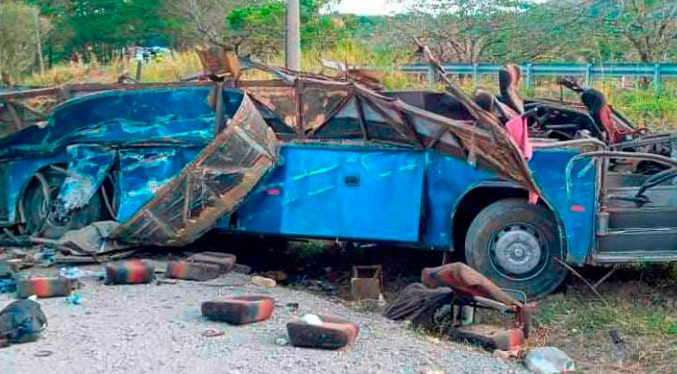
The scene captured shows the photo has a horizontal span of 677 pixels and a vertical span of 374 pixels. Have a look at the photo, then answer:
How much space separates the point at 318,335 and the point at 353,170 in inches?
125

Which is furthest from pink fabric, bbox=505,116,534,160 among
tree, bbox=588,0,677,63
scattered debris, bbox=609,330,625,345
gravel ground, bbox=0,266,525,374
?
tree, bbox=588,0,677,63

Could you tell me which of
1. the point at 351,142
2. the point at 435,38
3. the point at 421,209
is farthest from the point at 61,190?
the point at 435,38

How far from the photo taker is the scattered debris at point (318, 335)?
6.33 m

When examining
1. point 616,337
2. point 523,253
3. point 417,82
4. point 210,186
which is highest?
point 417,82

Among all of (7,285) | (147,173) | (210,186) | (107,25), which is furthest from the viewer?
(107,25)

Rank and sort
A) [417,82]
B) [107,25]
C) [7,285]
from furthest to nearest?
[107,25]
[417,82]
[7,285]

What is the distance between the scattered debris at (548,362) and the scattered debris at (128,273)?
3.58 meters

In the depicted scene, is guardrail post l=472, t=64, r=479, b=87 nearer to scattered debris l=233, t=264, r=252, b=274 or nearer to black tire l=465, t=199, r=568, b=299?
black tire l=465, t=199, r=568, b=299

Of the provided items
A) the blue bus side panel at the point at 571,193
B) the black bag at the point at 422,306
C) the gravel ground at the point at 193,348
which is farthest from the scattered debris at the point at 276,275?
the blue bus side panel at the point at 571,193

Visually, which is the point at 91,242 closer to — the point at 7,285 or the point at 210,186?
the point at 7,285

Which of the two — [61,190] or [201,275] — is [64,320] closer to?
[201,275]

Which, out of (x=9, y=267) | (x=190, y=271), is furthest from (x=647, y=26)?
(x=9, y=267)

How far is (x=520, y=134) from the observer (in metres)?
8.28

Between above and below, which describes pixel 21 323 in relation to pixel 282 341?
above
